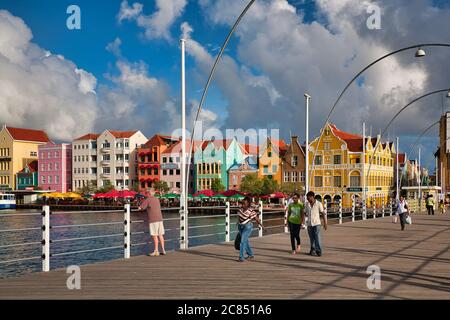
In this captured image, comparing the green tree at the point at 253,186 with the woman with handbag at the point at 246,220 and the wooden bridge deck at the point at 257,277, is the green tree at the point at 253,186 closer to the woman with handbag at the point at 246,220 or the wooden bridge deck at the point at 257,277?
the wooden bridge deck at the point at 257,277

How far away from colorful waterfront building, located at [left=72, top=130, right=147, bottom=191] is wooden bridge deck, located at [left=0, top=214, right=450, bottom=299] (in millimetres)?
88389

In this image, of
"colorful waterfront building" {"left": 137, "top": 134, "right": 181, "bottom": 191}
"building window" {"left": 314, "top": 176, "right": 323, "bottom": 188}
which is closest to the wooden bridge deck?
"building window" {"left": 314, "top": 176, "right": 323, "bottom": 188}

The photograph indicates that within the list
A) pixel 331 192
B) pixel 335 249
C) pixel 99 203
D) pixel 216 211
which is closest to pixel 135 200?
pixel 99 203

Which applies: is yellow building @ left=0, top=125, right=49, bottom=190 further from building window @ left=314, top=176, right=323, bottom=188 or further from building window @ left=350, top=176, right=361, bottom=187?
building window @ left=350, top=176, right=361, bottom=187

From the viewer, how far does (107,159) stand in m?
105

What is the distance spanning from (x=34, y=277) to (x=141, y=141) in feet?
318

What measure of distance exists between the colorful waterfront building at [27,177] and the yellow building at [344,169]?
61761mm

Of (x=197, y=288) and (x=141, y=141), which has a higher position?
(x=141, y=141)

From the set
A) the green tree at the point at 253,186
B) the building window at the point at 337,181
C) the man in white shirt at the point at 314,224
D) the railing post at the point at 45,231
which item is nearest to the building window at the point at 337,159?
the building window at the point at 337,181

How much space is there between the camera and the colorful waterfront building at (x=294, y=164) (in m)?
82.7

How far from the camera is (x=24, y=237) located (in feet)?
133

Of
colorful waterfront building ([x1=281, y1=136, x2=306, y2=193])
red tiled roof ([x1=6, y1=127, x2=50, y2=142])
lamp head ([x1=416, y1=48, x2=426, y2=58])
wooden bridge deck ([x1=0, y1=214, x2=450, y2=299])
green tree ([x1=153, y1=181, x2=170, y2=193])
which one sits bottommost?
green tree ([x1=153, y1=181, x2=170, y2=193])

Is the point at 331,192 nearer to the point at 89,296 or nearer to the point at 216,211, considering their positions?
the point at 216,211

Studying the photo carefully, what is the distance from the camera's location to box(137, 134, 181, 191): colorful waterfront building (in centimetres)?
9819
